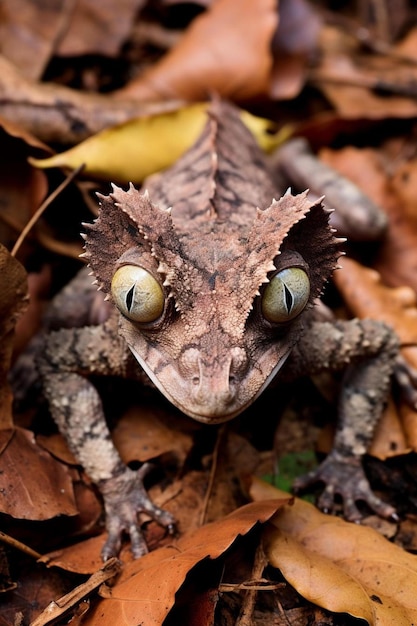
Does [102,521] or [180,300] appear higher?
[180,300]

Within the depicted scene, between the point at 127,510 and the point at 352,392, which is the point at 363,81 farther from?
the point at 127,510

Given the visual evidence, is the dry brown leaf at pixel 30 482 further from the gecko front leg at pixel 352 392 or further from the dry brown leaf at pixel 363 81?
the dry brown leaf at pixel 363 81

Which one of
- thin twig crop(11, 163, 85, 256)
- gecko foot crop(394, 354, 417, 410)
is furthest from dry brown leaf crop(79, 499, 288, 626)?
thin twig crop(11, 163, 85, 256)

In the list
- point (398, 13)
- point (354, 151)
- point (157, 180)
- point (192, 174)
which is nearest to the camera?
point (192, 174)

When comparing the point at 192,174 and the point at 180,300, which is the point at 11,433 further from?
the point at 192,174

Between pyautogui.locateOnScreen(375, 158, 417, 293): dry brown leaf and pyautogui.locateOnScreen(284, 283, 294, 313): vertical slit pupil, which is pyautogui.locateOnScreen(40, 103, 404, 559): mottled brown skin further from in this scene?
pyautogui.locateOnScreen(375, 158, 417, 293): dry brown leaf

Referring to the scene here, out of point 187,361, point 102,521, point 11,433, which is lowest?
point 102,521

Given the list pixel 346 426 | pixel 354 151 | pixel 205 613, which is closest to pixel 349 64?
pixel 354 151
